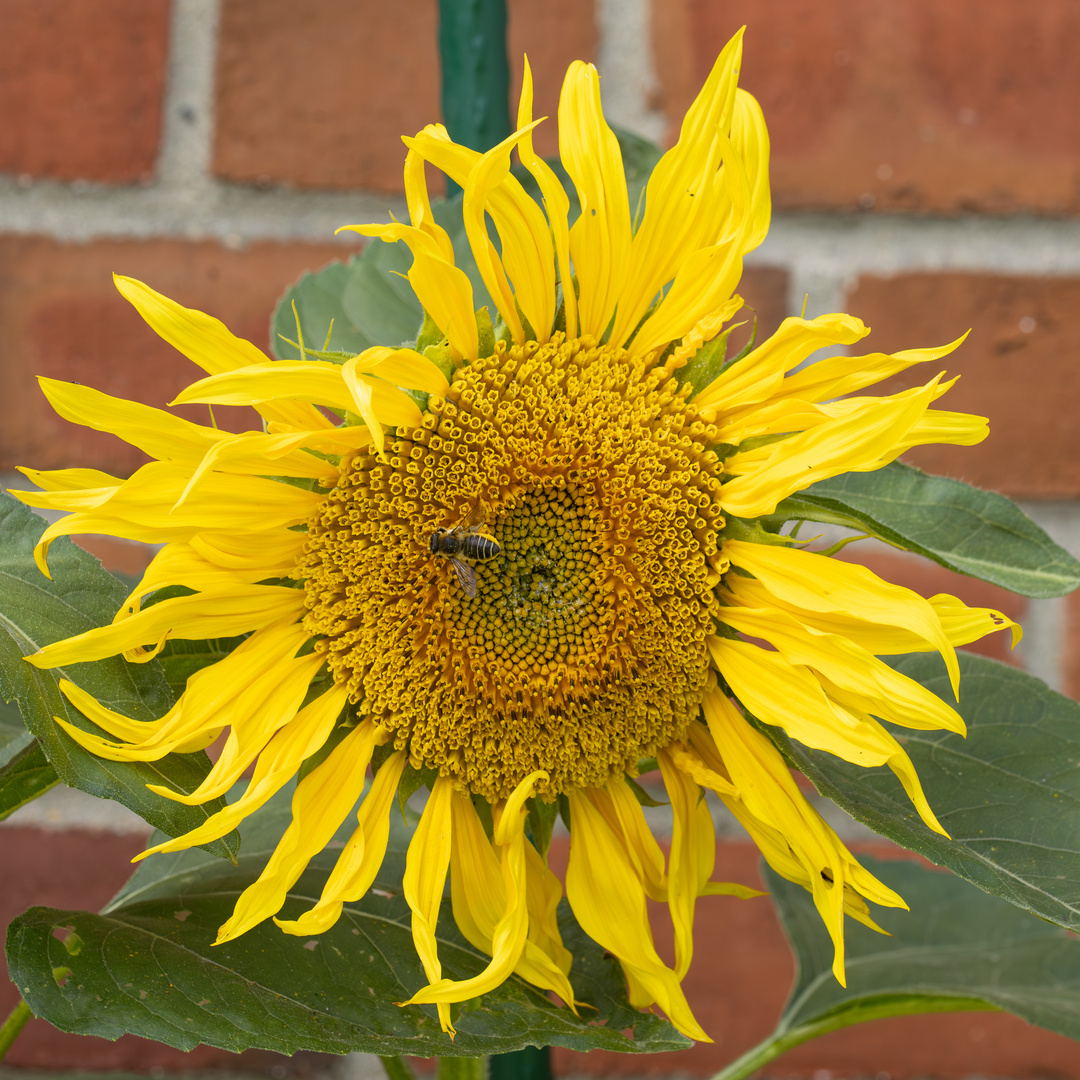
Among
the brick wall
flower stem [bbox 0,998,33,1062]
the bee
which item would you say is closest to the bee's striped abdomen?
the bee

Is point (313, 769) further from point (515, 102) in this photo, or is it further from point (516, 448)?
point (515, 102)

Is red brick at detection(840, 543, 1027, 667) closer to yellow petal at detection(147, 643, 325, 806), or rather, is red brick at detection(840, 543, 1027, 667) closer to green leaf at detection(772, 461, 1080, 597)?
green leaf at detection(772, 461, 1080, 597)

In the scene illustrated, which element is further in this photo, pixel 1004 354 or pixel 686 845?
pixel 1004 354

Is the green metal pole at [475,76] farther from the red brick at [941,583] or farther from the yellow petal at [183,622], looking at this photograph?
the red brick at [941,583]

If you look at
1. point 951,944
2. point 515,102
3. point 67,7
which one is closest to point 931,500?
point 951,944

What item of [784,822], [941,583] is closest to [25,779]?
[784,822]

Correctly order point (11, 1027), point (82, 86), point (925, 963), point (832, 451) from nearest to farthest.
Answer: point (832, 451), point (11, 1027), point (925, 963), point (82, 86)

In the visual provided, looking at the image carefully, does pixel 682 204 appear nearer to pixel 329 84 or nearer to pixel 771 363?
pixel 771 363
